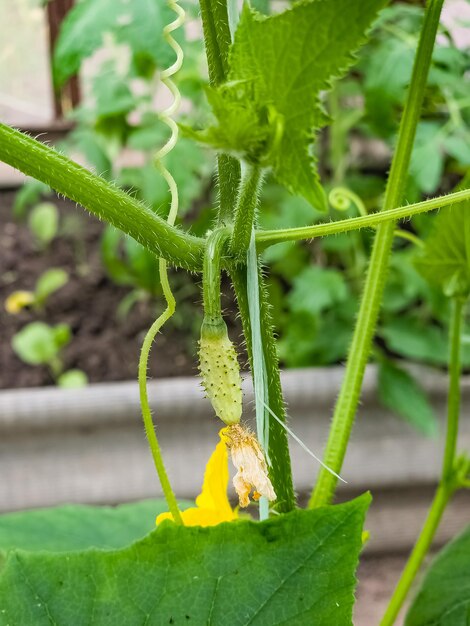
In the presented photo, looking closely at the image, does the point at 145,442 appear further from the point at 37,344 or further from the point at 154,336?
the point at 154,336

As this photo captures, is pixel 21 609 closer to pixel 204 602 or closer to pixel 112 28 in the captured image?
pixel 204 602

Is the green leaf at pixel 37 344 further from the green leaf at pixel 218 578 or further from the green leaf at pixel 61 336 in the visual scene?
the green leaf at pixel 218 578

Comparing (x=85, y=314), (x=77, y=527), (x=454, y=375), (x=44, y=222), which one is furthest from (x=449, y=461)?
(x=44, y=222)

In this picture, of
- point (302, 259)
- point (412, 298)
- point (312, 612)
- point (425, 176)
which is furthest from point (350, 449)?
point (312, 612)

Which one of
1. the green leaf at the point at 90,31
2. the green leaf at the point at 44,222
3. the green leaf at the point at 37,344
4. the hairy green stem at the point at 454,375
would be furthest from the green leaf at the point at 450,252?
the green leaf at the point at 44,222

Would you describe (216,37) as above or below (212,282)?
above

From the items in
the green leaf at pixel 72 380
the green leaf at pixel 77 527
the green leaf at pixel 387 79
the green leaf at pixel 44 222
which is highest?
the green leaf at pixel 387 79
